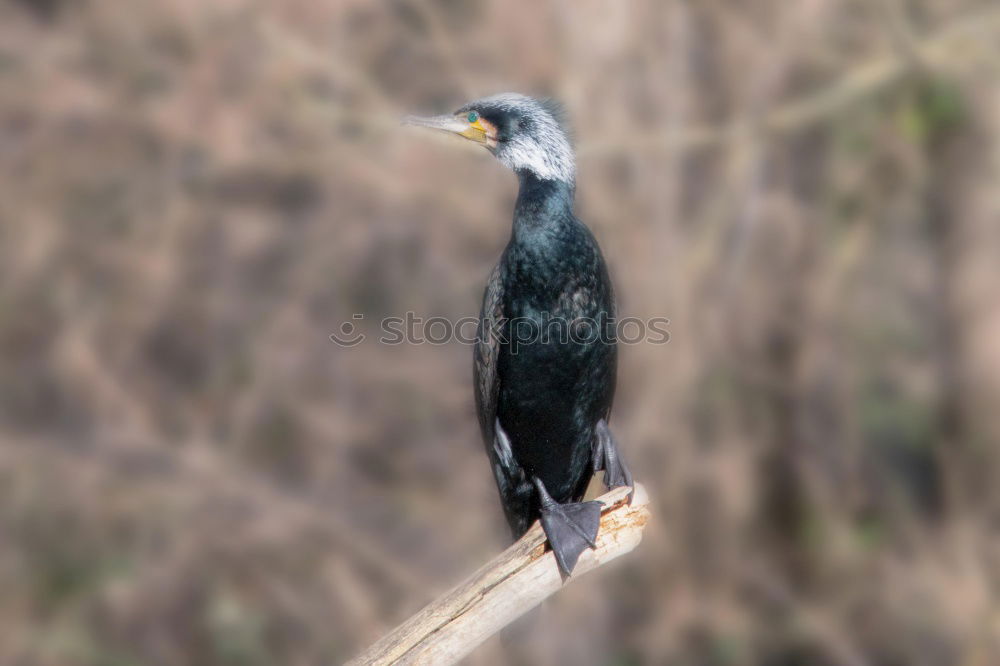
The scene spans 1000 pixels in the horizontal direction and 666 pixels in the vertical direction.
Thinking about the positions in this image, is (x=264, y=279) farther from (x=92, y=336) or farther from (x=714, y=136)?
(x=714, y=136)

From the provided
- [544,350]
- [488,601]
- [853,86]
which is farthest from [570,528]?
[853,86]

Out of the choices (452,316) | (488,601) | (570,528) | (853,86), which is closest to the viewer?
(488,601)

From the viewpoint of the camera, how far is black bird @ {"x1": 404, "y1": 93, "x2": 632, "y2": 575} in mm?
4453

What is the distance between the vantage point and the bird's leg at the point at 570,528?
4086mm

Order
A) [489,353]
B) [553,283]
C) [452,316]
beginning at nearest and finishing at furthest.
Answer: [553,283] → [489,353] → [452,316]

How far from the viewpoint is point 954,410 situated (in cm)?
782

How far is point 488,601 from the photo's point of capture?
3846mm

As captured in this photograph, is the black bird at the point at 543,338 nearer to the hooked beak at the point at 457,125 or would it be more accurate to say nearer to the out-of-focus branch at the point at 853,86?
the hooked beak at the point at 457,125

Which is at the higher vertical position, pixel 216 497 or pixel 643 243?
pixel 643 243

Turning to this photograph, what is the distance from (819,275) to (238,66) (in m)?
4.41

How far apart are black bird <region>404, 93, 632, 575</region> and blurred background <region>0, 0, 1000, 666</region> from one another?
224 centimetres

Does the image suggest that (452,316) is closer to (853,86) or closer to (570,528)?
(853,86)

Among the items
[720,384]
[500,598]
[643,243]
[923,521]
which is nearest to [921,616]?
[923,521]

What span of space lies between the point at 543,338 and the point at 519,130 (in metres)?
0.92
